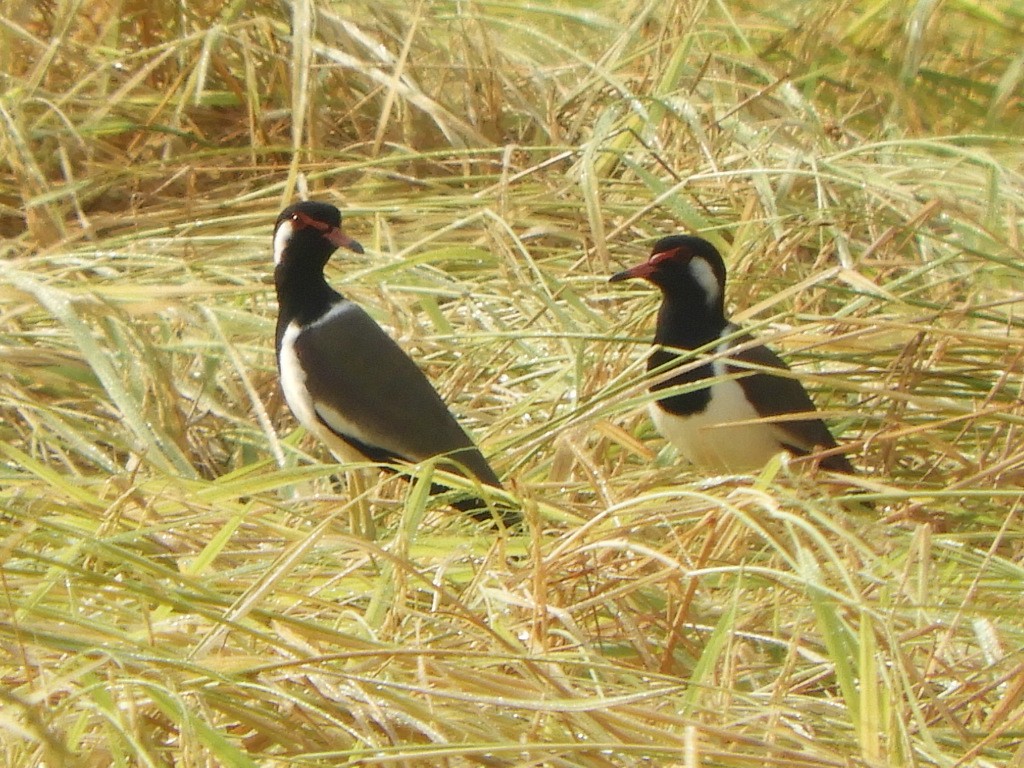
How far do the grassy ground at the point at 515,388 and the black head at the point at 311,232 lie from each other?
0.34 feet

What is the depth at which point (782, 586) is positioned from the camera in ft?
6.44

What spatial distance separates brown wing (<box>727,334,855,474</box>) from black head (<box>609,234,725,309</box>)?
0.48 feet

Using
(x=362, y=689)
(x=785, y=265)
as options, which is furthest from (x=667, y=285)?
(x=362, y=689)

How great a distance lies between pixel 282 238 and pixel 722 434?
98 centimetres

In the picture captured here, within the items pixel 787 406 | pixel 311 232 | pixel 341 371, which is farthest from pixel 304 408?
pixel 787 406

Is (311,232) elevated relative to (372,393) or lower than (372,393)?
elevated

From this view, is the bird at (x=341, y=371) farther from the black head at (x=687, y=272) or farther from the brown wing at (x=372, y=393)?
the black head at (x=687, y=272)

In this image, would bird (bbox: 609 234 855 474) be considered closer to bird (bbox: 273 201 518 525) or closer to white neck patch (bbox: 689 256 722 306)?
white neck patch (bbox: 689 256 722 306)

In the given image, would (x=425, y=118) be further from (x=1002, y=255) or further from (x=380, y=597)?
(x=380, y=597)

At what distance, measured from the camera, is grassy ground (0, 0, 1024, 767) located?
1811mm

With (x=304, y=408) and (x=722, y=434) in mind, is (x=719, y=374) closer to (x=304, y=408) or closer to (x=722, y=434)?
(x=722, y=434)

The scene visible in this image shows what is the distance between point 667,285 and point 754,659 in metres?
1.36

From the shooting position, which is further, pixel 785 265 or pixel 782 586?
pixel 785 265

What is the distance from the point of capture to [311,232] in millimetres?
3525
